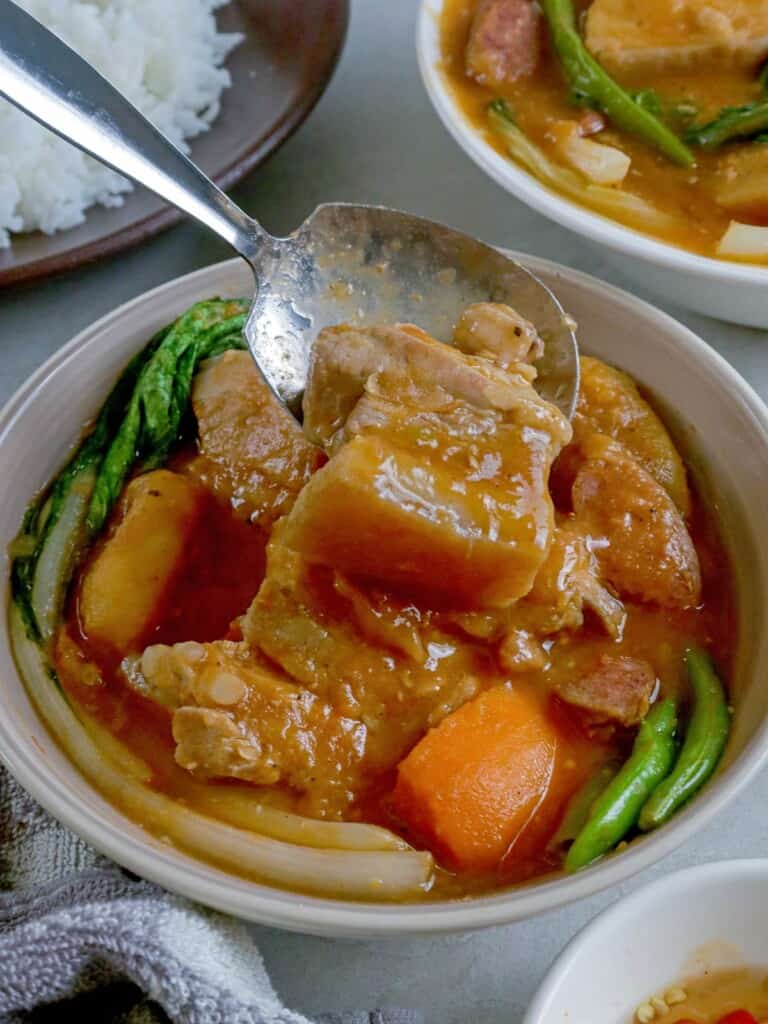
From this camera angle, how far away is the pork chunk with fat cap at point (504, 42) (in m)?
2.72

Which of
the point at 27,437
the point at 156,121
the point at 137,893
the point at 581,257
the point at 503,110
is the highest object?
the point at 503,110

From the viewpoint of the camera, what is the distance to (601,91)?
8.66ft

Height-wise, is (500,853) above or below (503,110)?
below

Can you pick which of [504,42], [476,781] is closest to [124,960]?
[476,781]

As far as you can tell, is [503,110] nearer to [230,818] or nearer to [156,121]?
[156,121]

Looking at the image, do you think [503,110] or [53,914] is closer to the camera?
[53,914]

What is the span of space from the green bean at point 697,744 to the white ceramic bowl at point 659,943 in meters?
0.09

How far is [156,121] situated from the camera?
285 centimetres

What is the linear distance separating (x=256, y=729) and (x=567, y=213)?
4.05ft

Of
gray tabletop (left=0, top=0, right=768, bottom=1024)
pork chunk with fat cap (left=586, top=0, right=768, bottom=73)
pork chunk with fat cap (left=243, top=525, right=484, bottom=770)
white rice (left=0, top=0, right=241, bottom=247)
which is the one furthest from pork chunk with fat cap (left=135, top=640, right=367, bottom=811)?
pork chunk with fat cap (left=586, top=0, right=768, bottom=73)

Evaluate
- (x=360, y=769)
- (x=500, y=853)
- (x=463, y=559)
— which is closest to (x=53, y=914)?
(x=360, y=769)

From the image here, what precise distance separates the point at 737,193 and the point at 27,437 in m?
1.52

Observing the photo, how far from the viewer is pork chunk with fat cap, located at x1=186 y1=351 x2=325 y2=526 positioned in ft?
6.38

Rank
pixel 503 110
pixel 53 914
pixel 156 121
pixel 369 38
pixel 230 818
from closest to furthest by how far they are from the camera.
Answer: pixel 53 914
pixel 230 818
pixel 503 110
pixel 156 121
pixel 369 38
